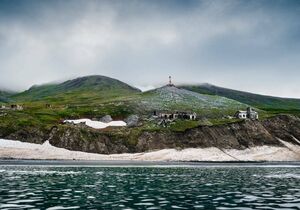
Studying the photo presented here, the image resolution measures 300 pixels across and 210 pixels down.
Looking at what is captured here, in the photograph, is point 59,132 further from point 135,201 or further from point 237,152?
point 135,201

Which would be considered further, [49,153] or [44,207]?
[49,153]

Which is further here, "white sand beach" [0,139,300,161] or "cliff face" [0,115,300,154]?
"cliff face" [0,115,300,154]

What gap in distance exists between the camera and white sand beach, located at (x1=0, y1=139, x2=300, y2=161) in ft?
505

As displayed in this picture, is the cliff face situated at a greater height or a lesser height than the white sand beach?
greater

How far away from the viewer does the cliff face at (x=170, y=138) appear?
164m

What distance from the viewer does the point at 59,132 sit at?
167125 mm

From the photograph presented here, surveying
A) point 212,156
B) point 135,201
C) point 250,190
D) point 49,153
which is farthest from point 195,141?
point 135,201

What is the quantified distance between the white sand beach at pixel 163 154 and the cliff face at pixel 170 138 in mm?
3729

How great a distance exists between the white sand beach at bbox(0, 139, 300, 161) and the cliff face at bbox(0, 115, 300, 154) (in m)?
3.73

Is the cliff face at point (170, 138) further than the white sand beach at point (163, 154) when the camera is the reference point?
Yes

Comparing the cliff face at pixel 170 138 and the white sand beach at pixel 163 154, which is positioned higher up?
the cliff face at pixel 170 138

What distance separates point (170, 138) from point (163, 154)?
46.4ft

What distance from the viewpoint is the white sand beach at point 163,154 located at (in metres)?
154

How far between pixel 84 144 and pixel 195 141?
137ft
